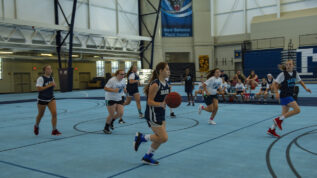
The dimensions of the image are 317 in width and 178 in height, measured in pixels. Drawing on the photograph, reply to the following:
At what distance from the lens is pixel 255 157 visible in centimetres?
516

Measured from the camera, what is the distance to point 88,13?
30453 mm

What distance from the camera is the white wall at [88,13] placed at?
2444 centimetres

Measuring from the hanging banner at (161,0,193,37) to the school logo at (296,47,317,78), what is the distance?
13.6 m

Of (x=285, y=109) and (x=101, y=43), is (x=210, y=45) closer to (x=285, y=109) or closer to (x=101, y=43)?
(x=101, y=43)

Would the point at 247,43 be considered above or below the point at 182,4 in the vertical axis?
below

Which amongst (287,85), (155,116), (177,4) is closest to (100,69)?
(177,4)

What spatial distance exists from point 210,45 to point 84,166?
3244 centimetres

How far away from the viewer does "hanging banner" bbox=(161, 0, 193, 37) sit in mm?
35750

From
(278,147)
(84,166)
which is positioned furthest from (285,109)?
(84,166)

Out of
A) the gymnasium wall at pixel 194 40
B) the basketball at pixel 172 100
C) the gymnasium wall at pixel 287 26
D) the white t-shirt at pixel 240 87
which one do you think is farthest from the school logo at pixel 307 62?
the basketball at pixel 172 100

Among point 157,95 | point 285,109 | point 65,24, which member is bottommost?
point 285,109

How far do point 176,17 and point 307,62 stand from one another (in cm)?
1612

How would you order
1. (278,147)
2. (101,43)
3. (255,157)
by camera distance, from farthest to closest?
(101,43)
(278,147)
(255,157)

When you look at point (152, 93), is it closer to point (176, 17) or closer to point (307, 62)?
point (307, 62)
